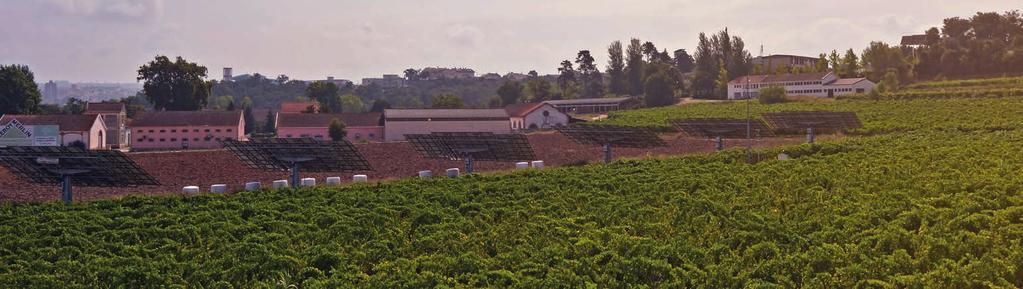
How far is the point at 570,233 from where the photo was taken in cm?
2236

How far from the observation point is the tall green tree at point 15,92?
89375 millimetres

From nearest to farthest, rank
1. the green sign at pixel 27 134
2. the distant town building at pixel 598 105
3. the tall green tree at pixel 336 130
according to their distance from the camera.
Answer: the green sign at pixel 27 134 → the tall green tree at pixel 336 130 → the distant town building at pixel 598 105

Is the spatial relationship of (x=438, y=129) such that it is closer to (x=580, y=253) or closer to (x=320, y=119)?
→ (x=320, y=119)

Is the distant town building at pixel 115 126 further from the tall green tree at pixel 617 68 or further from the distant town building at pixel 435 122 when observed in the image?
the tall green tree at pixel 617 68

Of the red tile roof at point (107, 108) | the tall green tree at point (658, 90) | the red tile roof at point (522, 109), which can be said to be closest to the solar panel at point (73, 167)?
the red tile roof at point (107, 108)

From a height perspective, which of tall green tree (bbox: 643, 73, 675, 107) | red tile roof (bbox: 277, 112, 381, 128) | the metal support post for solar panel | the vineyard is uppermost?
tall green tree (bbox: 643, 73, 675, 107)

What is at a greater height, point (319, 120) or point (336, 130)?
point (319, 120)

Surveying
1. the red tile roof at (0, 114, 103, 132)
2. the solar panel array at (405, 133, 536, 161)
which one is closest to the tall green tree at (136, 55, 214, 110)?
the red tile roof at (0, 114, 103, 132)

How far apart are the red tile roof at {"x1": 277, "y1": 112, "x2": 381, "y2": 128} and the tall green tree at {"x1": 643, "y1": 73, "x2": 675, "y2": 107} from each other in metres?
44.6

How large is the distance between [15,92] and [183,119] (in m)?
20.8

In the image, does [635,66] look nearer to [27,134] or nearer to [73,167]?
[27,134]

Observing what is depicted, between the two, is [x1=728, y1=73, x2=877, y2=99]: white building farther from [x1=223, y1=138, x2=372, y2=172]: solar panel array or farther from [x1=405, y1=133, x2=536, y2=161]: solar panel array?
[x1=223, y1=138, x2=372, y2=172]: solar panel array

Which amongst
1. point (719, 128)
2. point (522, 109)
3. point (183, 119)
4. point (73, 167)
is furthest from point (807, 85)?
point (73, 167)

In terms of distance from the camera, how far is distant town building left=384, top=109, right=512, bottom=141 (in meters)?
87.4
